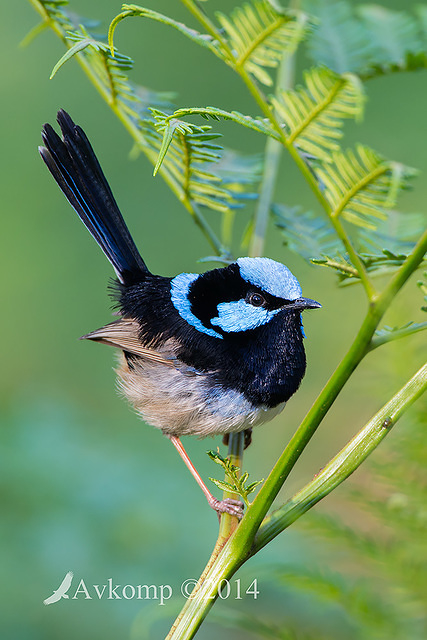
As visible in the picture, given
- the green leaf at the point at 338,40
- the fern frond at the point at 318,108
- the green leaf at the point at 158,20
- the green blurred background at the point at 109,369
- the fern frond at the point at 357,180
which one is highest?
the green leaf at the point at 158,20

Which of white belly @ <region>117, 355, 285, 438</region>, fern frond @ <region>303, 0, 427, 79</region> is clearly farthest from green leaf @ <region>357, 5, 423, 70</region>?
white belly @ <region>117, 355, 285, 438</region>

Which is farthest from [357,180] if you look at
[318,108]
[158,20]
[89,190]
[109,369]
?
[109,369]

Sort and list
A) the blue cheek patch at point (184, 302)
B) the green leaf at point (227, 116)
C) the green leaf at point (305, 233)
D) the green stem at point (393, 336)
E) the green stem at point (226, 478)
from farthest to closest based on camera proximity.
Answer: the blue cheek patch at point (184, 302) < the green leaf at point (305, 233) < the green stem at point (226, 478) < the green stem at point (393, 336) < the green leaf at point (227, 116)

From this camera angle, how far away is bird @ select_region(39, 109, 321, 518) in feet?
6.13

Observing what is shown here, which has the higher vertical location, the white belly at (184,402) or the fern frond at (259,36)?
the fern frond at (259,36)

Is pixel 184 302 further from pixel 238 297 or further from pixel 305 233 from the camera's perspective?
pixel 305 233

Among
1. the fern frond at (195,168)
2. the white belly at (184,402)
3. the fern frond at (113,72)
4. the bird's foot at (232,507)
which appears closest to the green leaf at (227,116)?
the fern frond at (195,168)

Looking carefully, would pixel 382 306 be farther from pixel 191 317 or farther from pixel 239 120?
pixel 191 317

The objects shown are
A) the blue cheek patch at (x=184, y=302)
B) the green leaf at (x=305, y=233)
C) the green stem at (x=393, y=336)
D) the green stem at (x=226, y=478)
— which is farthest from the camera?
the blue cheek patch at (x=184, y=302)

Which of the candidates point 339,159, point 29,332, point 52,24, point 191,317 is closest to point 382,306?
point 339,159

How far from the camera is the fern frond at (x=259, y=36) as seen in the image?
1125 millimetres

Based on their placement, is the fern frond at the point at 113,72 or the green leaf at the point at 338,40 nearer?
the green leaf at the point at 338,40

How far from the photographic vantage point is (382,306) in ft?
3.46

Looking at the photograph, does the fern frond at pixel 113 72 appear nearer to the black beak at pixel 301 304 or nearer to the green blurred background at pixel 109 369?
the black beak at pixel 301 304
